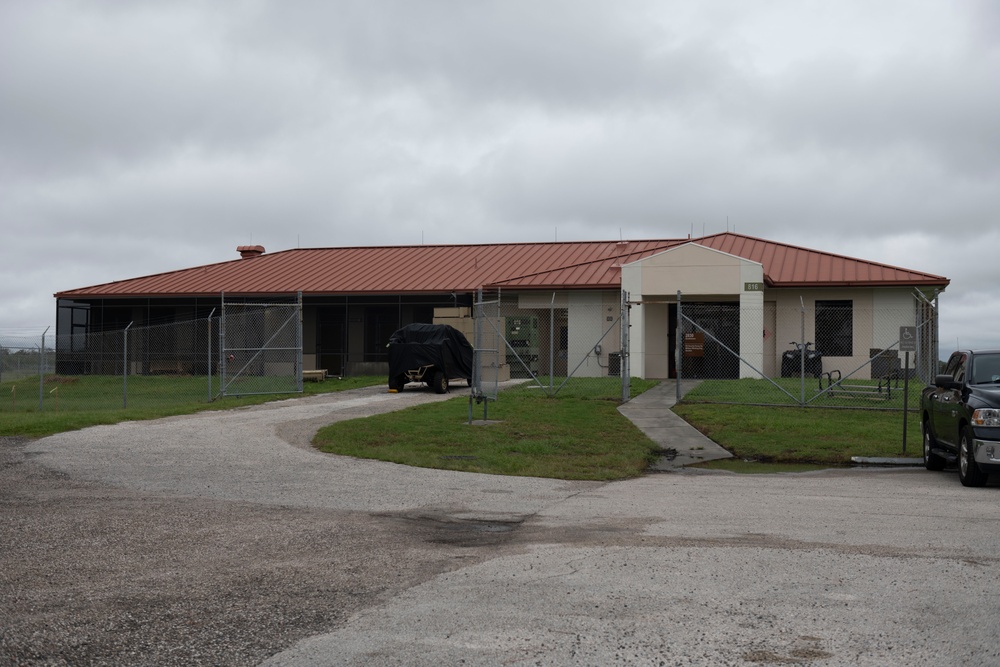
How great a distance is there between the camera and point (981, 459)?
36.0 ft

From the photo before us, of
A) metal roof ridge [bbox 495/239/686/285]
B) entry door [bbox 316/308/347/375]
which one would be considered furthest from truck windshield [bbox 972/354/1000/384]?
entry door [bbox 316/308/347/375]

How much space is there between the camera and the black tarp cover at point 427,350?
2570 centimetres

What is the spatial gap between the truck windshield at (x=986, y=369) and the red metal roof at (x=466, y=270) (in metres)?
16.8

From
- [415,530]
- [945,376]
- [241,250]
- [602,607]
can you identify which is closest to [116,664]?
[602,607]

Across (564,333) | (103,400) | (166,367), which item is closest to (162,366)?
(166,367)

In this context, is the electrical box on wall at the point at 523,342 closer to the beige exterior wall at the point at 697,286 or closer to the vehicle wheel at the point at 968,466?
the beige exterior wall at the point at 697,286

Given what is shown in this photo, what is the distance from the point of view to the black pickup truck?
1100cm

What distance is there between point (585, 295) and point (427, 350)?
7920mm

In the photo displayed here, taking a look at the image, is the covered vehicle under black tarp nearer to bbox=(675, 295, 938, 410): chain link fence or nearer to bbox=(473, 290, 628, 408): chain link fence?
bbox=(473, 290, 628, 408): chain link fence

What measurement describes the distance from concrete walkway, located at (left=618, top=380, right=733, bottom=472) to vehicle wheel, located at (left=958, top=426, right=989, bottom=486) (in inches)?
144

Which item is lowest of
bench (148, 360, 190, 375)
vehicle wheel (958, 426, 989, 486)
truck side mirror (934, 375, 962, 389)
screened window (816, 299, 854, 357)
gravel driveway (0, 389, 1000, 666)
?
gravel driveway (0, 389, 1000, 666)

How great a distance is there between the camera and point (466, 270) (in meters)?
36.9

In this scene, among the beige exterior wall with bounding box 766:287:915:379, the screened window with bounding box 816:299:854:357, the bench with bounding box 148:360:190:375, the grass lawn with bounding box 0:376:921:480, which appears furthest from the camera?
the bench with bounding box 148:360:190:375

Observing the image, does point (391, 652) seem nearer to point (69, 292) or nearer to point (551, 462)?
point (551, 462)
